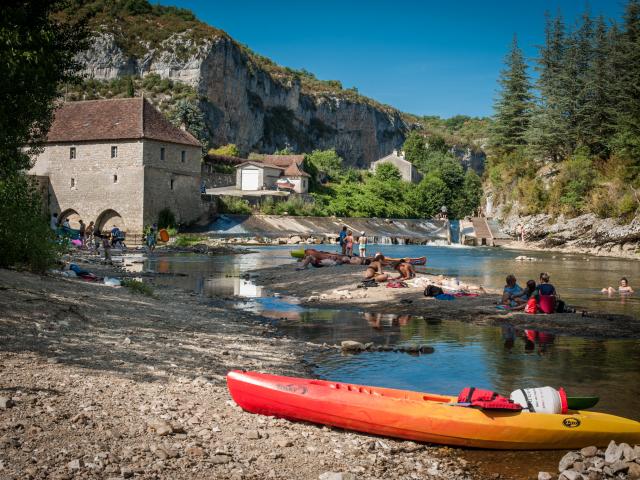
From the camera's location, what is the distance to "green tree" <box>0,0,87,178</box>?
9859mm

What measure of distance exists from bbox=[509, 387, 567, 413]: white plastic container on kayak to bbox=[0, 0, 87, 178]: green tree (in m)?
8.01

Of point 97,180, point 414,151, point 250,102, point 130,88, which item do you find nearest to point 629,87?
point 97,180

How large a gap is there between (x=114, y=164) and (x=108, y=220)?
200 inches

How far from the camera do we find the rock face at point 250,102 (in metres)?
105

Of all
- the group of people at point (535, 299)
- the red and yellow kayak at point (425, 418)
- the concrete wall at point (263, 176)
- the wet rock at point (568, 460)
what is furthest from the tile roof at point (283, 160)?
the wet rock at point (568, 460)

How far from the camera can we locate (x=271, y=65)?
15500 cm

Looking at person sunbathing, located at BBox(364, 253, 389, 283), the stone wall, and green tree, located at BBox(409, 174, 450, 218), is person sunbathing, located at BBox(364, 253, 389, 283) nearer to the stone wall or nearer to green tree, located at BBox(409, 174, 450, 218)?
the stone wall

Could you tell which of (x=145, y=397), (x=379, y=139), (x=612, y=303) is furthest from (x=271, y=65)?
(x=145, y=397)

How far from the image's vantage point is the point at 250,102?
124 m

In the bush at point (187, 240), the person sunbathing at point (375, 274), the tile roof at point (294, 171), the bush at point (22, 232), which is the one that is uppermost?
the tile roof at point (294, 171)

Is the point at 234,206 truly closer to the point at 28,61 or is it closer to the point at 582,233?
the point at 582,233

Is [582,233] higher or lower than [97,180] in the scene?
lower

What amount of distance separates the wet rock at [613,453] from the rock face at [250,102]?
10216cm

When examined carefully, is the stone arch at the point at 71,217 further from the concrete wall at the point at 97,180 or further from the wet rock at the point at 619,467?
the wet rock at the point at 619,467
